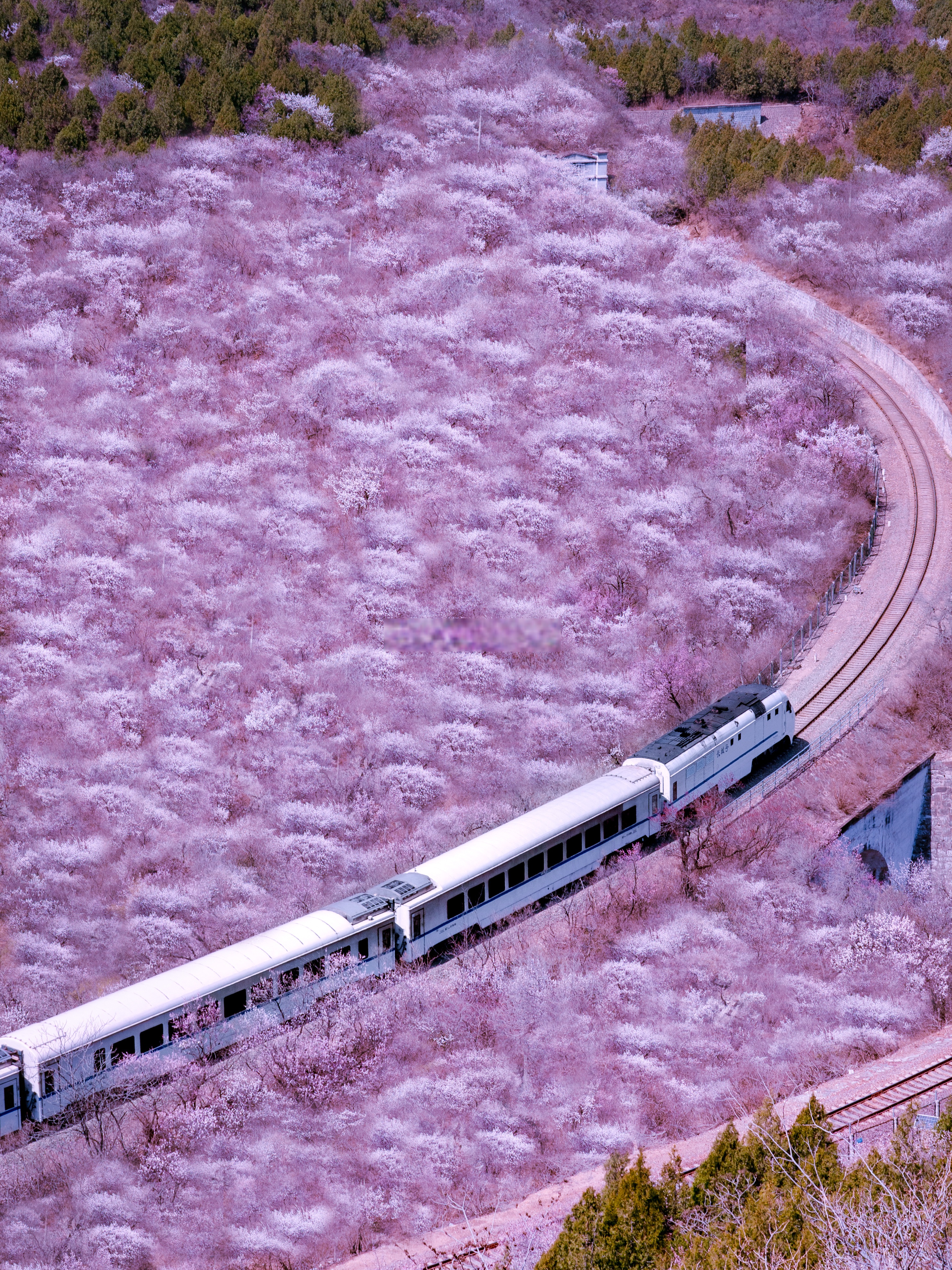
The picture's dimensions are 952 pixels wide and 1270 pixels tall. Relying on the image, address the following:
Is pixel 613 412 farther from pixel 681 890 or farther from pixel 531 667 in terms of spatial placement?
pixel 681 890

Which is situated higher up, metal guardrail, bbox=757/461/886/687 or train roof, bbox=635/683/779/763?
metal guardrail, bbox=757/461/886/687

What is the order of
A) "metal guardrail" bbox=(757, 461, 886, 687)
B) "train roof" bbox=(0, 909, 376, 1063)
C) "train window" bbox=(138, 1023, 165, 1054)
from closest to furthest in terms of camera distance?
"train roof" bbox=(0, 909, 376, 1063), "train window" bbox=(138, 1023, 165, 1054), "metal guardrail" bbox=(757, 461, 886, 687)

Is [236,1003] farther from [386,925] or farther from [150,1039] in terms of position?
[386,925]

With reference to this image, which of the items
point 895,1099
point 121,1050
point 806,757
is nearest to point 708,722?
point 806,757

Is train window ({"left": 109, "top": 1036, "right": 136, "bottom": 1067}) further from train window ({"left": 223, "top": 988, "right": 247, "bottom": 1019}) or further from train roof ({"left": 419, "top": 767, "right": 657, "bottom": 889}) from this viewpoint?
train roof ({"left": 419, "top": 767, "right": 657, "bottom": 889})

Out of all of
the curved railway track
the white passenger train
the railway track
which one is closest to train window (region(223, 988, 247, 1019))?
the white passenger train

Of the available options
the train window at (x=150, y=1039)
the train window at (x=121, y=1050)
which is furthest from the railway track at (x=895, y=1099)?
the train window at (x=121, y=1050)
